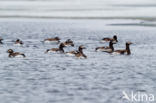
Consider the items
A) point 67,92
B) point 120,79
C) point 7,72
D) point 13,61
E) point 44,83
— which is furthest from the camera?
point 13,61

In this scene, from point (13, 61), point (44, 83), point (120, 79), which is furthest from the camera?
point (13, 61)

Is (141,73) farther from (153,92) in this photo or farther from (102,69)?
(153,92)

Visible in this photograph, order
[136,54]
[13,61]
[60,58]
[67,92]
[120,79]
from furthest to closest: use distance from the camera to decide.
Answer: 1. [136,54]
2. [60,58]
3. [13,61]
4. [120,79]
5. [67,92]

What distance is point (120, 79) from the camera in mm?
23109

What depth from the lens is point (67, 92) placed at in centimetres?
1938

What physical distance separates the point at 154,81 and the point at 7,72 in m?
7.90

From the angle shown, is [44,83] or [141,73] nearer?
[44,83]

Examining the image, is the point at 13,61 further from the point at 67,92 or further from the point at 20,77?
the point at 67,92

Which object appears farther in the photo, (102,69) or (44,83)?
(102,69)

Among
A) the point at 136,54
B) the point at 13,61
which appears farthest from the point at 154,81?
the point at 136,54

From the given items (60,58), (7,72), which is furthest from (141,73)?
(60,58)

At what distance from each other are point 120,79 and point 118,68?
15.3 feet

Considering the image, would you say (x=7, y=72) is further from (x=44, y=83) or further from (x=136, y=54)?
(x=136, y=54)

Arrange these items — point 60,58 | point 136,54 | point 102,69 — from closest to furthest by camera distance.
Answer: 1. point 102,69
2. point 60,58
3. point 136,54
